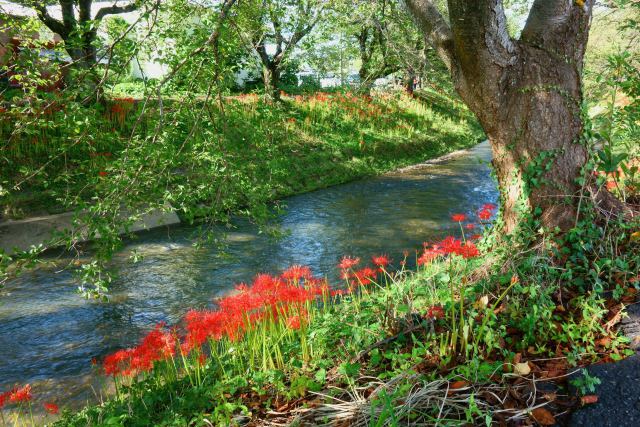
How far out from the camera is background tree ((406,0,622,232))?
13.0 feet

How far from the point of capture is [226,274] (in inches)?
312

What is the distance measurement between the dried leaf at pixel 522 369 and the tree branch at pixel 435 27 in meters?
2.61

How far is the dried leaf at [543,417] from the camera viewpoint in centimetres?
246

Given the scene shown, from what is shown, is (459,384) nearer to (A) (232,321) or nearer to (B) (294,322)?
(B) (294,322)

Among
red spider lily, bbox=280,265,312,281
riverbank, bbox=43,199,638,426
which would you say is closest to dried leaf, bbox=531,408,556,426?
riverbank, bbox=43,199,638,426

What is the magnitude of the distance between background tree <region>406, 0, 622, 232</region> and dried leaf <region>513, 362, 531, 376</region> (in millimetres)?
1506

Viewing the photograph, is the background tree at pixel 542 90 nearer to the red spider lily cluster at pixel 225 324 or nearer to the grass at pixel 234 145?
the red spider lily cluster at pixel 225 324

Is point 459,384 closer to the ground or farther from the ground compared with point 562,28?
closer to the ground

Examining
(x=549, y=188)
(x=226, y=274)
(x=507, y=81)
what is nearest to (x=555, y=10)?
(x=507, y=81)

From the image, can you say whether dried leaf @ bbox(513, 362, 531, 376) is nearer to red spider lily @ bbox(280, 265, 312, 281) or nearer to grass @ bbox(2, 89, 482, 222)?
red spider lily @ bbox(280, 265, 312, 281)

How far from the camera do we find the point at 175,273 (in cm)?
814

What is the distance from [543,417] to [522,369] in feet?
1.14

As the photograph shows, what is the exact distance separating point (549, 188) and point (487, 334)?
1581mm

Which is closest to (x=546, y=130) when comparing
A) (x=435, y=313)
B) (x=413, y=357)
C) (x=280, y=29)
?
(x=435, y=313)
